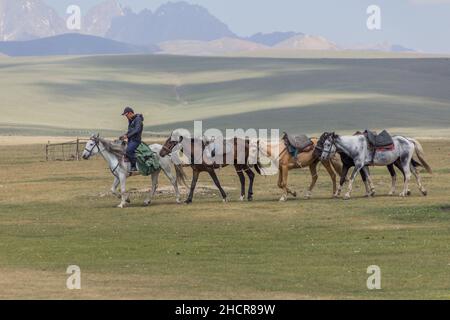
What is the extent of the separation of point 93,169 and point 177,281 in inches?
1385

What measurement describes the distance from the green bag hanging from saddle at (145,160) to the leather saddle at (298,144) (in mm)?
3917

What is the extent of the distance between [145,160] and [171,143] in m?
0.89

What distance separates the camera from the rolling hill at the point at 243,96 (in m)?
120

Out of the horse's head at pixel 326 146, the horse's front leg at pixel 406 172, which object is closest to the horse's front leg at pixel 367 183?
the horse's front leg at pixel 406 172

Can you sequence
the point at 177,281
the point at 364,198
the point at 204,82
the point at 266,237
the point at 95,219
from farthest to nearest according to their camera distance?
1. the point at 204,82
2. the point at 364,198
3. the point at 95,219
4. the point at 266,237
5. the point at 177,281

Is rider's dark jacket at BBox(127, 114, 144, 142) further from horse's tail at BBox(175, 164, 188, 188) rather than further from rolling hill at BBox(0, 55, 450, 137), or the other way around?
rolling hill at BBox(0, 55, 450, 137)

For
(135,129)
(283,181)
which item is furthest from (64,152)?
(283,181)

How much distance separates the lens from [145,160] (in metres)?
34.2

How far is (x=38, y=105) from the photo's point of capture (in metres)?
148

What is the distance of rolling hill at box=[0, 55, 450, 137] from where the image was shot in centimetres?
11950

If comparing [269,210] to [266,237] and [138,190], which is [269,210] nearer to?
[266,237]

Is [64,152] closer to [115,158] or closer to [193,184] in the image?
[115,158]

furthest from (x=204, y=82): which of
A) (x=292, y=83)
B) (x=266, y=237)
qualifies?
(x=266, y=237)

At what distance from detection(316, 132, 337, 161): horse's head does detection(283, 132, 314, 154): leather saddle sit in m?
0.39
